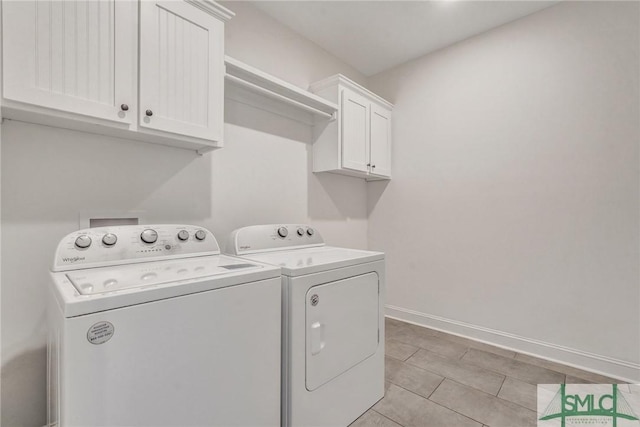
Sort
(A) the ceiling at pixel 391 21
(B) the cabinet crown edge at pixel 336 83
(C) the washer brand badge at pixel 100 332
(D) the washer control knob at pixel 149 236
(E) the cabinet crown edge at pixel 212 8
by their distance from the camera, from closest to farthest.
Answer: (C) the washer brand badge at pixel 100 332 → (D) the washer control knob at pixel 149 236 → (E) the cabinet crown edge at pixel 212 8 → (A) the ceiling at pixel 391 21 → (B) the cabinet crown edge at pixel 336 83

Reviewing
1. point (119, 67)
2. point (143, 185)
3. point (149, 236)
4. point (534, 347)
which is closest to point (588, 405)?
point (534, 347)

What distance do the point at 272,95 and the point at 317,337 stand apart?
61.8 inches

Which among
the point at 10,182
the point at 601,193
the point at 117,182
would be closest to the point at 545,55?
the point at 601,193

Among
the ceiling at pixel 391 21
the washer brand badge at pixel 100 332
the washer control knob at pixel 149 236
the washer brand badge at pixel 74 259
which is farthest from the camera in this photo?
the ceiling at pixel 391 21

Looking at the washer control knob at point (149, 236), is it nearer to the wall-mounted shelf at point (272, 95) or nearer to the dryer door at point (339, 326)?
the dryer door at point (339, 326)

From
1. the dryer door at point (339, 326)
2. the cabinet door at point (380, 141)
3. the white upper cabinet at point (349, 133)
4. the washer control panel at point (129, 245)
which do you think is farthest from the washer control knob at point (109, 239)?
the cabinet door at point (380, 141)

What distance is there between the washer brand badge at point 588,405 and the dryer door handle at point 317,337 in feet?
3.90

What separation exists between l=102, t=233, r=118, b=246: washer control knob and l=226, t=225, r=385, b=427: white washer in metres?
0.59

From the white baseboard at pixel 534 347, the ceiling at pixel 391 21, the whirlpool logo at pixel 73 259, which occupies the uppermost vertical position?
the ceiling at pixel 391 21

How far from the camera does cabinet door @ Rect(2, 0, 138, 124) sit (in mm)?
1011

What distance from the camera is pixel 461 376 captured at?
191 centimetres

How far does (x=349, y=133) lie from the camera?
2484mm

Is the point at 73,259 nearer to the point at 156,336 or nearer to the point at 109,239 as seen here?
the point at 109,239

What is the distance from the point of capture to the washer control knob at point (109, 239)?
1.24 m
